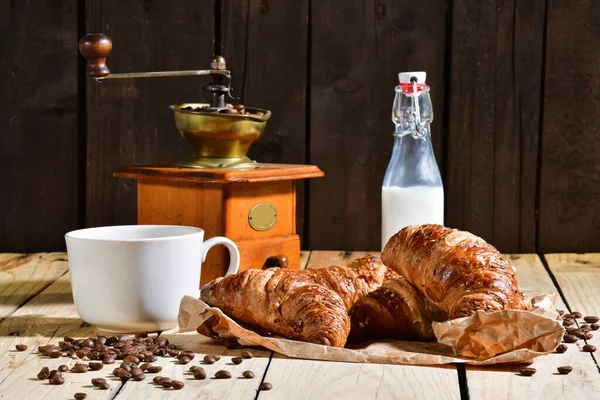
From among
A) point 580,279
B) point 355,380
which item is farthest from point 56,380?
point 580,279

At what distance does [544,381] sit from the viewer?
120 cm

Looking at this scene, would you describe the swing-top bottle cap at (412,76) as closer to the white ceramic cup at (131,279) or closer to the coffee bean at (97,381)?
the white ceramic cup at (131,279)

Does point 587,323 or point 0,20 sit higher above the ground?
point 0,20

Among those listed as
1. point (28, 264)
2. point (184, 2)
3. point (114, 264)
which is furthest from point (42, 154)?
point (114, 264)

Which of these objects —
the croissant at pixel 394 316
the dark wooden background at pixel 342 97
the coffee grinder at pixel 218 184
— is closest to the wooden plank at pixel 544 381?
the croissant at pixel 394 316

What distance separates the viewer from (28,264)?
2.13 m

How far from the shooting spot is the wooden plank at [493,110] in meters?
2.23

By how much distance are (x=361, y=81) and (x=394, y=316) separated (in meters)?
0.95

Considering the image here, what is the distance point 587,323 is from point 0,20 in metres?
1.49

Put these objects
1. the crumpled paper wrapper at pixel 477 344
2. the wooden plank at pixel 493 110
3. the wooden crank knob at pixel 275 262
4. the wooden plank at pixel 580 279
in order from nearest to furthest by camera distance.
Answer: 1. the crumpled paper wrapper at pixel 477 344
2. the wooden plank at pixel 580 279
3. the wooden crank knob at pixel 275 262
4. the wooden plank at pixel 493 110

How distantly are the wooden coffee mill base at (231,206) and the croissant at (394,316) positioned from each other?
0.37 metres

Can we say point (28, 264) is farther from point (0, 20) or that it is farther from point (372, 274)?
point (372, 274)

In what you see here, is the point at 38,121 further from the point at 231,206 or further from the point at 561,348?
the point at 561,348

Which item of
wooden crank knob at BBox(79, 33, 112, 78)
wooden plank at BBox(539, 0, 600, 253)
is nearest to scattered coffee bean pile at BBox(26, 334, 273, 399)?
wooden crank knob at BBox(79, 33, 112, 78)
